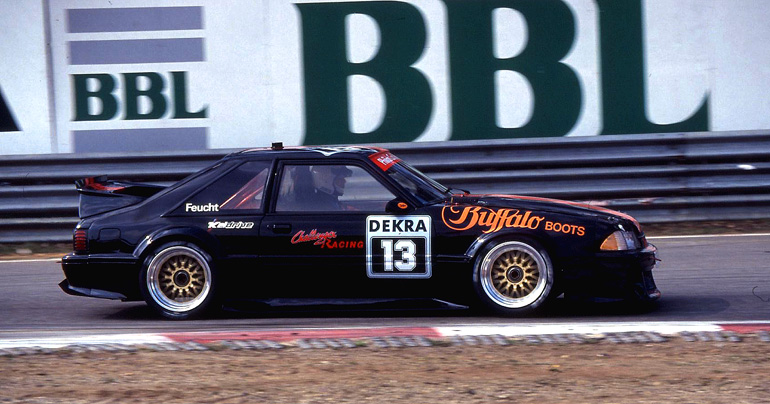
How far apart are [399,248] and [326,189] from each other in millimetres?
678

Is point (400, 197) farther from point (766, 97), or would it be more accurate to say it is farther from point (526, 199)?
point (766, 97)

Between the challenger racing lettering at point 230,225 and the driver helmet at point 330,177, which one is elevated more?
the driver helmet at point 330,177

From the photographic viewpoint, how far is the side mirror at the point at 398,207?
250 inches

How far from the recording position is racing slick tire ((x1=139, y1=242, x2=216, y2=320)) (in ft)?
21.4

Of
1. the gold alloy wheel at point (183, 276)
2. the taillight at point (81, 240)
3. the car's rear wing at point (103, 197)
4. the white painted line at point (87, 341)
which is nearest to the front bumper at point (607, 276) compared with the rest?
the gold alloy wheel at point (183, 276)

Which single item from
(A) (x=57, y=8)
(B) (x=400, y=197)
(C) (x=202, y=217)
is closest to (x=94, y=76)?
(A) (x=57, y=8)

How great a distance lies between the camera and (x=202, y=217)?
21.5ft

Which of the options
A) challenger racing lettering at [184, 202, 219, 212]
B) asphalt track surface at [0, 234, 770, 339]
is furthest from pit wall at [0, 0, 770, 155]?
challenger racing lettering at [184, 202, 219, 212]

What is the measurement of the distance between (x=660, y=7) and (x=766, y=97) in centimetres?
154

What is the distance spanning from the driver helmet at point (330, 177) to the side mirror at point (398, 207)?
387 mm

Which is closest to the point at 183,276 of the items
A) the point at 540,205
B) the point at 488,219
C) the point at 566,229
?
the point at 488,219

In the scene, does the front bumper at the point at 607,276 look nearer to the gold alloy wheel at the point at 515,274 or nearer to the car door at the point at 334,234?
the gold alloy wheel at the point at 515,274

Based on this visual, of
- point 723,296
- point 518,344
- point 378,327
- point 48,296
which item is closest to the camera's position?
point 518,344

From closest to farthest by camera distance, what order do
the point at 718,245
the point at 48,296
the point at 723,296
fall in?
the point at 723,296 → the point at 48,296 → the point at 718,245
